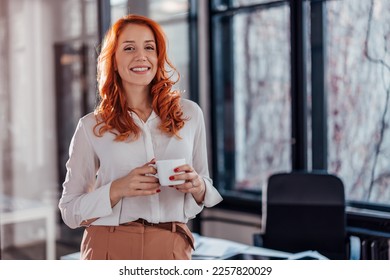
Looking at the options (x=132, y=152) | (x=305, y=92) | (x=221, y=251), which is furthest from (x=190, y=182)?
(x=305, y=92)

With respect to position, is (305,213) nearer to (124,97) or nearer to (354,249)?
(354,249)

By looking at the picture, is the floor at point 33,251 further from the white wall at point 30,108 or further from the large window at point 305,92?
the large window at point 305,92

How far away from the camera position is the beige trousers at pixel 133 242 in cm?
138

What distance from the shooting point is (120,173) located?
1.37 meters

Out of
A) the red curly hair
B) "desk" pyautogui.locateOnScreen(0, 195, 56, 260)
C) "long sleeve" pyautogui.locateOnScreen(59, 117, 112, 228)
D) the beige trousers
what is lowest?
"desk" pyautogui.locateOnScreen(0, 195, 56, 260)

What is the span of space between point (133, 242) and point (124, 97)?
0.38m

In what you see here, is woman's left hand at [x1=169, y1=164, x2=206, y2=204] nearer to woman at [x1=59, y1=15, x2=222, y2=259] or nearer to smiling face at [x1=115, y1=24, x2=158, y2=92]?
woman at [x1=59, y1=15, x2=222, y2=259]

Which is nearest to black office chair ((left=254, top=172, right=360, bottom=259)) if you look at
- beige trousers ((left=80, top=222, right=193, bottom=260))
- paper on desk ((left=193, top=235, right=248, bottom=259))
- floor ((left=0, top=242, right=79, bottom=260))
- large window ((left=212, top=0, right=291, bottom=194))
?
paper on desk ((left=193, top=235, right=248, bottom=259))

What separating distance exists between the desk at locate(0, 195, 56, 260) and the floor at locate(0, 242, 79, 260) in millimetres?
26

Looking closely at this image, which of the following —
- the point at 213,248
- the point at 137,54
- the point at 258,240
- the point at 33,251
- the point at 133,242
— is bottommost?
the point at 33,251

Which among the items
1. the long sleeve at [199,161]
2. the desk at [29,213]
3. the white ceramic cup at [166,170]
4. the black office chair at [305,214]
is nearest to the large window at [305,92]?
the black office chair at [305,214]

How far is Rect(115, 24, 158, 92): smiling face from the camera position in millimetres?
1384

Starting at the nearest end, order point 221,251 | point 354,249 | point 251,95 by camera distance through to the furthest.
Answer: point 221,251
point 354,249
point 251,95

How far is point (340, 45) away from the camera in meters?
2.97
